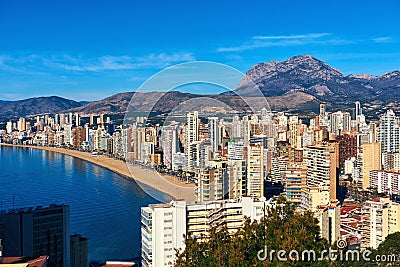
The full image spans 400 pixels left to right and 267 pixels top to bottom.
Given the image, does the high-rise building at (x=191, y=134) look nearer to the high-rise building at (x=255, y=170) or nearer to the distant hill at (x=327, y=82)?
the high-rise building at (x=255, y=170)

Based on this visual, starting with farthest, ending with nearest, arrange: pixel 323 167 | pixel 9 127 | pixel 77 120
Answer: pixel 9 127 < pixel 77 120 < pixel 323 167

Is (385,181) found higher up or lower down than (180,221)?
lower down

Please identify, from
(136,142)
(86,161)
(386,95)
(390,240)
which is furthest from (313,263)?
(386,95)

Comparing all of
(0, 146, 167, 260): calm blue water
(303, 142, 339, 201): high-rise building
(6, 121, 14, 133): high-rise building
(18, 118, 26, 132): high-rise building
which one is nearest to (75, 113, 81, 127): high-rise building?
(18, 118, 26, 132): high-rise building

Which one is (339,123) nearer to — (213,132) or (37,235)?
(213,132)

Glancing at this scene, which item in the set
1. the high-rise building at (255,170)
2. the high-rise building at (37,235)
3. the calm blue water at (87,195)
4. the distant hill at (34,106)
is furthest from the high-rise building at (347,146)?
the distant hill at (34,106)

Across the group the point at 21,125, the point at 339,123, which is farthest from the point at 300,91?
the point at 21,125

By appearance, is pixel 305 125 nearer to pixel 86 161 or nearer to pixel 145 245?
pixel 86 161
